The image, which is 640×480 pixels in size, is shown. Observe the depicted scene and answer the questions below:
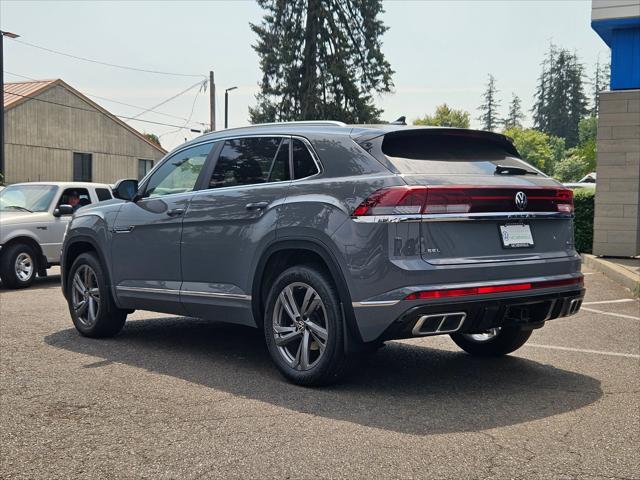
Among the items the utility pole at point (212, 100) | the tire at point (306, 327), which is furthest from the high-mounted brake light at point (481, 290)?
the utility pole at point (212, 100)

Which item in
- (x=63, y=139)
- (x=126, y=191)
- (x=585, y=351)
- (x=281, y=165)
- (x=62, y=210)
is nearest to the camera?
(x=281, y=165)

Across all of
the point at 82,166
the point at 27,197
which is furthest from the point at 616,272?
the point at 82,166

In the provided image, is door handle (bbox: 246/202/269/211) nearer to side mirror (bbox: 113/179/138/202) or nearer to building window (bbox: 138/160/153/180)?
side mirror (bbox: 113/179/138/202)

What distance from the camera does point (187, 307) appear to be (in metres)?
6.46

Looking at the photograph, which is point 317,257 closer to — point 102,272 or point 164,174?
point 164,174

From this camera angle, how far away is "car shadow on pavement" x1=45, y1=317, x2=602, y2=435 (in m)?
4.71

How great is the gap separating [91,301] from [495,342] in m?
3.90

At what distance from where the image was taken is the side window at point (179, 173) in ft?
21.9

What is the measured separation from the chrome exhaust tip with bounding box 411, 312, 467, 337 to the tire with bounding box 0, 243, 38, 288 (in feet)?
30.6

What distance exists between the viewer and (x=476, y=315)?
498cm

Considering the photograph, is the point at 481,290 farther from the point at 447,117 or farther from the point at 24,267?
the point at 447,117

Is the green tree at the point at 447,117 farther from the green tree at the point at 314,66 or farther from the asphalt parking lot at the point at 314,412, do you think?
the asphalt parking lot at the point at 314,412

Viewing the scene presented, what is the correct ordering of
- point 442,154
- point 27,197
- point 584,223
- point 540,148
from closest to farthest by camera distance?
point 442,154
point 27,197
point 584,223
point 540,148

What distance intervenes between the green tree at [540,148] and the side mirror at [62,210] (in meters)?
105
